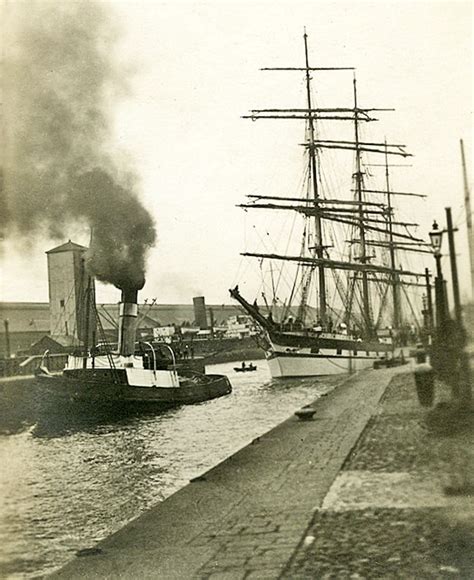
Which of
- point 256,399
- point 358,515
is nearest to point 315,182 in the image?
point 256,399

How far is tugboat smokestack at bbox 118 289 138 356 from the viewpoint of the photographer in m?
23.4

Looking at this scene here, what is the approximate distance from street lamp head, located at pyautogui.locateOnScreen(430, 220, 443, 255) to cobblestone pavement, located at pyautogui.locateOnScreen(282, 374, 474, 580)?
2.38 meters

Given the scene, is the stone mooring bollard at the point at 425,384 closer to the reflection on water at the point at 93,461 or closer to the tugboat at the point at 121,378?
the reflection on water at the point at 93,461

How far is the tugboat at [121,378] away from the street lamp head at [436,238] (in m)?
14.9

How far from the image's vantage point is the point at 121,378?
25.0m

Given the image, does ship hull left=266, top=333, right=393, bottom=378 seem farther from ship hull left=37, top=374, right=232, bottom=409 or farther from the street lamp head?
the street lamp head

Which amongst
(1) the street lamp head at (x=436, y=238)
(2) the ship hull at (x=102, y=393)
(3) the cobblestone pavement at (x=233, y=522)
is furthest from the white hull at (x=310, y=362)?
(1) the street lamp head at (x=436, y=238)

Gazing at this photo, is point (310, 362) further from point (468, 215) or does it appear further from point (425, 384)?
point (468, 215)

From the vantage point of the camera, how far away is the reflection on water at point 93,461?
30.1ft

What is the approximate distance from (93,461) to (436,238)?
35.5 ft

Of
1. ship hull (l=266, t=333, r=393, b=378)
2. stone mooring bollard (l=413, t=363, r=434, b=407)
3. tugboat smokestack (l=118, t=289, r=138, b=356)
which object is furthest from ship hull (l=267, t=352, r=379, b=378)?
stone mooring bollard (l=413, t=363, r=434, b=407)

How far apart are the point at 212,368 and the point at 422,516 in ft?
165

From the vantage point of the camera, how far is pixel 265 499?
7082 mm

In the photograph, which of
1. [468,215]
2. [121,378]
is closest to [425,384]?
[468,215]
